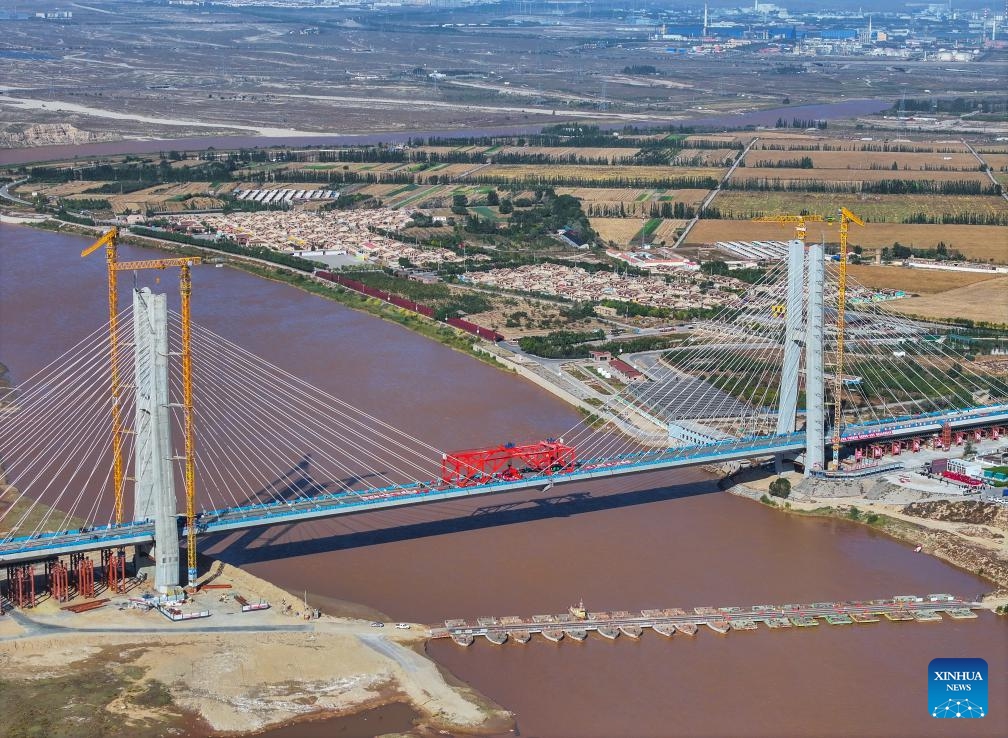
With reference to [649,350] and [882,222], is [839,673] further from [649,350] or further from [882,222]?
[882,222]

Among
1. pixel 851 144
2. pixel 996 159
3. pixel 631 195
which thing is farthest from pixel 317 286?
pixel 851 144

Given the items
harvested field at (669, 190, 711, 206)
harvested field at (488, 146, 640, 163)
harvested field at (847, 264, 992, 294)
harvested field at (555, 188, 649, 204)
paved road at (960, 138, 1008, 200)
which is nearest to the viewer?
harvested field at (847, 264, 992, 294)

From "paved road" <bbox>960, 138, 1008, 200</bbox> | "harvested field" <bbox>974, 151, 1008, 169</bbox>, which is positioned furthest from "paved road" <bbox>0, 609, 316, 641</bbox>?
"harvested field" <bbox>974, 151, 1008, 169</bbox>

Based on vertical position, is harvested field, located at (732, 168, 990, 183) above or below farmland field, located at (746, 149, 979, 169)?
below

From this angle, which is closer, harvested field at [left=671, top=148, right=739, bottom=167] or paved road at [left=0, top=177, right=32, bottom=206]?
paved road at [left=0, top=177, right=32, bottom=206]

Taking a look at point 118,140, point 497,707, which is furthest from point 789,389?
point 118,140

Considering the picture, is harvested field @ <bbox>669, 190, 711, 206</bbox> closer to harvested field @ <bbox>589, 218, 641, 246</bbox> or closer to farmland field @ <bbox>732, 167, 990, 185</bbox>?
farmland field @ <bbox>732, 167, 990, 185</bbox>

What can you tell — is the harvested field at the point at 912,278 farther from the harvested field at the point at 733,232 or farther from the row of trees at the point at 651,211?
the row of trees at the point at 651,211

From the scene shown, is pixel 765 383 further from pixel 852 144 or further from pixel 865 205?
pixel 852 144
